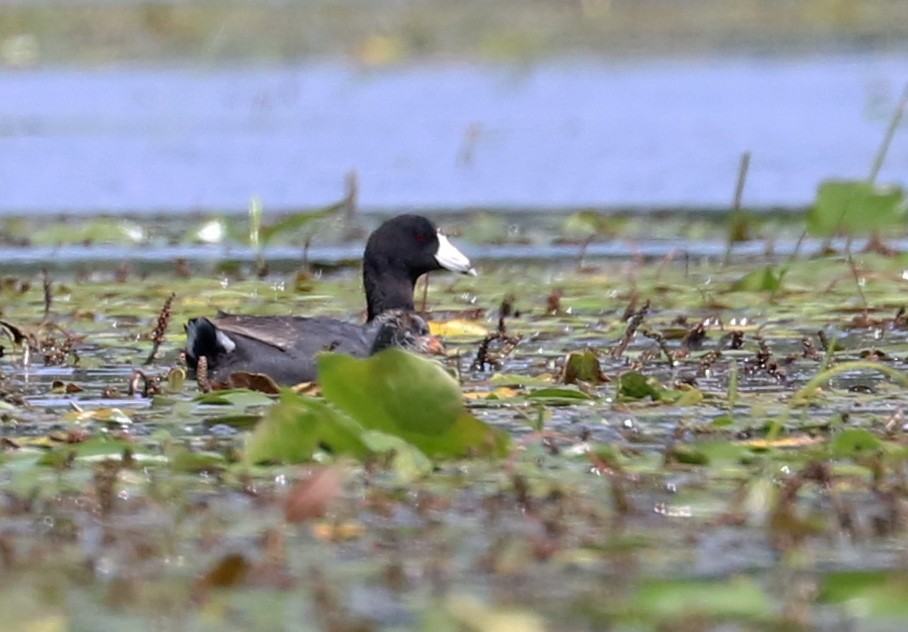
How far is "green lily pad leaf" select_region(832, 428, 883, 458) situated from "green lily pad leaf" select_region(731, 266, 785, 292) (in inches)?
127

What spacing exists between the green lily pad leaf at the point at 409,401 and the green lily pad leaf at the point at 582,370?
4.54 ft

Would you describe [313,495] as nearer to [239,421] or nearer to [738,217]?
[239,421]

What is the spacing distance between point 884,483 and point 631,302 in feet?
10.9

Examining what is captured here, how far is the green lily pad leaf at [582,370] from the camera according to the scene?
245 inches

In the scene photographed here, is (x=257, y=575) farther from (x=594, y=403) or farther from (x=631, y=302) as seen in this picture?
(x=631, y=302)

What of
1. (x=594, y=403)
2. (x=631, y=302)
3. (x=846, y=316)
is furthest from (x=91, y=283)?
(x=594, y=403)

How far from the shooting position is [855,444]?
484 cm

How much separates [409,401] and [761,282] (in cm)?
368

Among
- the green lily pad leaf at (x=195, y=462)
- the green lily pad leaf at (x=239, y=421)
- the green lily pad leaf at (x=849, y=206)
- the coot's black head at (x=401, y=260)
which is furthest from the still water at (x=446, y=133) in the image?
the green lily pad leaf at (x=195, y=462)

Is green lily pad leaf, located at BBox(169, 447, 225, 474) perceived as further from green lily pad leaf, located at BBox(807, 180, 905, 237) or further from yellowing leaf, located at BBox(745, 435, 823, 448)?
green lily pad leaf, located at BBox(807, 180, 905, 237)

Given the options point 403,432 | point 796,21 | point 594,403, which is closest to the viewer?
point 403,432

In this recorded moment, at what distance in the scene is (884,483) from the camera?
4574mm

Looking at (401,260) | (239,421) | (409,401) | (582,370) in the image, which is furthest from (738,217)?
(409,401)

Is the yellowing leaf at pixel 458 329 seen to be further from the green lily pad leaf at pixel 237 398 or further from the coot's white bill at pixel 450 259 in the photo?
the green lily pad leaf at pixel 237 398
